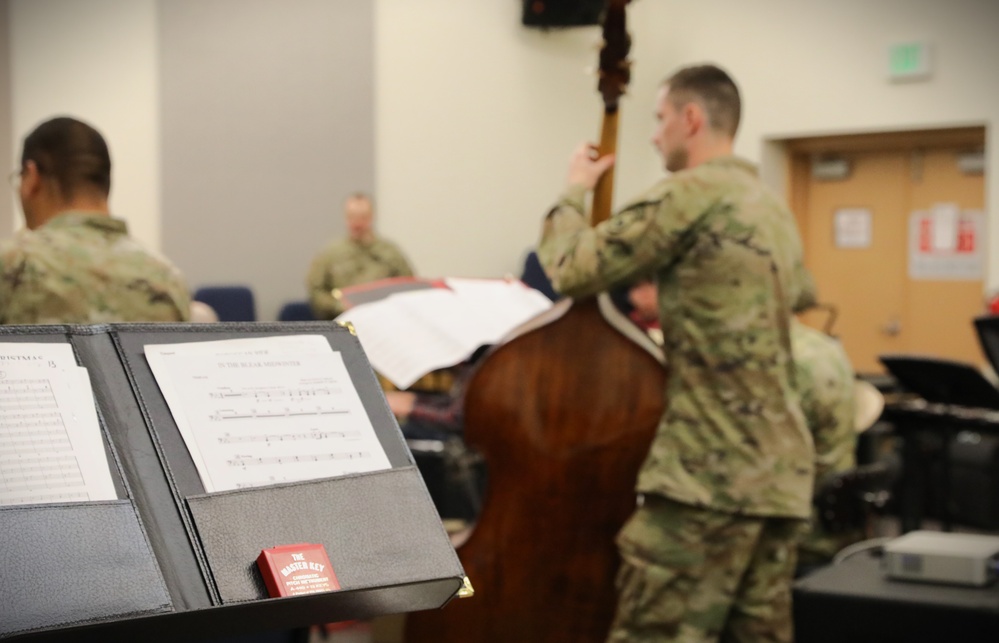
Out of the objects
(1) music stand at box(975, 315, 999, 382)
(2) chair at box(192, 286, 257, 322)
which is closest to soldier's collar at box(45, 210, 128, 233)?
(1) music stand at box(975, 315, 999, 382)

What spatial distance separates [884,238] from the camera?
7.73 metres

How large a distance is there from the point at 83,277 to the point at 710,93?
1373 millimetres

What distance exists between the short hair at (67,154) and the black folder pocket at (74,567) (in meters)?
1.59

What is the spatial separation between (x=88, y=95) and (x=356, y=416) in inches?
255

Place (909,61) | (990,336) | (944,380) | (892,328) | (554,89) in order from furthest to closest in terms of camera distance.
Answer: (554,89) → (892,328) → (909,61) → (944,380) → (990,336)

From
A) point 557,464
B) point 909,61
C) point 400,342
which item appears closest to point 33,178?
point 400,342

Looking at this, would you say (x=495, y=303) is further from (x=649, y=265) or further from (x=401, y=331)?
(x=649, y=265)

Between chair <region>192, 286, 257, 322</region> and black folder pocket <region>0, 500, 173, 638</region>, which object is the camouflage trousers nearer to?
black folder pocket <region>0, 500, 173, 638</region>

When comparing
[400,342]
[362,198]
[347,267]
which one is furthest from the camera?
[362,198]

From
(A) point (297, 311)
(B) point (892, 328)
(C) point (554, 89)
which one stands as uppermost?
(C) point (554, 89)

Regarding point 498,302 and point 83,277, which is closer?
point 83,277

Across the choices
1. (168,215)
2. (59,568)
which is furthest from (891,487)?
(168,215)

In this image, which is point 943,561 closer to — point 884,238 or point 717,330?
point 717,330

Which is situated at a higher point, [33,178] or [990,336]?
[33,178]
